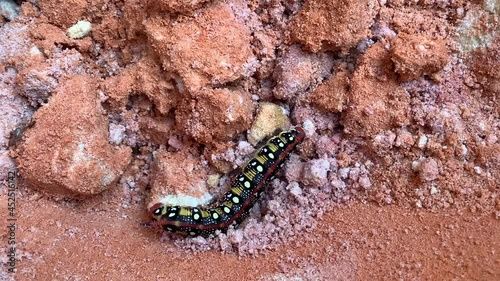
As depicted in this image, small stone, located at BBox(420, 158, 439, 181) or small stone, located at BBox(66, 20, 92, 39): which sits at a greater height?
small stone, located at BBox(66, 20, 92, 39)

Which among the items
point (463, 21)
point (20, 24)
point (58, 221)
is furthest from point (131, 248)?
point (463, 21)

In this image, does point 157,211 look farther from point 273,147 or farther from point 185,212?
point 273,147

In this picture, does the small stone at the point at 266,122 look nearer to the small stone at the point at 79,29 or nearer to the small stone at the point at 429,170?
the small stone at the point at 429,170

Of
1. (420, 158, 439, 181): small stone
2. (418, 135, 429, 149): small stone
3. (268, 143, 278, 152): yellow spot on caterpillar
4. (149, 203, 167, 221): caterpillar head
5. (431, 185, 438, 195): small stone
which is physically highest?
(418, 135, 429, 149): small stone

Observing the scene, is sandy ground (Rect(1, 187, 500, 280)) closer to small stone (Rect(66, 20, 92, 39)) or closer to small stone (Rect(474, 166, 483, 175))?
small stone (Rect(474, 166, 483, 175))

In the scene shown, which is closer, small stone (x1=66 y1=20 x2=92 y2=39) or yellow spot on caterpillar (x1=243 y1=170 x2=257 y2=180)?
yellow spot on caterpillar (x1=243 y1=170 x2=257 y2=180)

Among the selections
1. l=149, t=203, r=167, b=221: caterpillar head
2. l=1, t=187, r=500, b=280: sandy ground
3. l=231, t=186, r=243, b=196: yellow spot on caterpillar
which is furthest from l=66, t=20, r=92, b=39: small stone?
l=231, t=186, r=243, b=196: yellow spot on caterpillar

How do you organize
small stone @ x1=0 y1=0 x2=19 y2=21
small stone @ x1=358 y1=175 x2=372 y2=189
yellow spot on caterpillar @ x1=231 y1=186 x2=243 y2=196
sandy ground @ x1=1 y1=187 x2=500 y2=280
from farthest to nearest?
small stone @ x1=0 y1=0 x2=19 y2=21, yellow spot on caterpillar @ x1=231 y1=186 x2=243 y2=196, small stone @ x1=358 y1=175 x2=372 y2=189, sandy ground @ x1=1 y1=187 x2=500 y2=280
